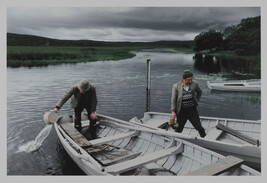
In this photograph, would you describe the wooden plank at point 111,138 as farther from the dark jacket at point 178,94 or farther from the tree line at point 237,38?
the tree line at point 237,38

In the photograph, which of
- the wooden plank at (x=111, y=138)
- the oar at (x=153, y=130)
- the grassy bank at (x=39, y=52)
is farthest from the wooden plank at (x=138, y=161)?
the grassy bank at (x=39, y=52)

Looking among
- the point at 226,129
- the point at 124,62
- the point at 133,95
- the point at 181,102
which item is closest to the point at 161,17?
the point at 181,102

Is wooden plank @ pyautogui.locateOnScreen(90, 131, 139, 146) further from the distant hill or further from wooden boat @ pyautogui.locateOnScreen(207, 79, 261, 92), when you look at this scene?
wooden boat @ pyautogui.locateOnScreen(207, 79, 261, 92)

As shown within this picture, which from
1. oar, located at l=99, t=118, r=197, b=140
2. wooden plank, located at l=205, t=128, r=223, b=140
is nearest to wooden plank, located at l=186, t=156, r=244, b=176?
oar, located at l=99, t=118, r=197, b=140

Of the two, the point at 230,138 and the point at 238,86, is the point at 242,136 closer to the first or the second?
the point at 230,138

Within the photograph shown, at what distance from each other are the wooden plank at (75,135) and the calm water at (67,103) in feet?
1.82

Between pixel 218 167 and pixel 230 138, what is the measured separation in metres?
1.81

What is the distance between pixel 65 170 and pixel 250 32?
4.42 meters

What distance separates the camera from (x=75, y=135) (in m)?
5.08

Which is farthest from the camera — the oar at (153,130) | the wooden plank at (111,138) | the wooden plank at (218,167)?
the wooden plank at (111,138)

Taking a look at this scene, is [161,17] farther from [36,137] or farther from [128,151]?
[36,137]

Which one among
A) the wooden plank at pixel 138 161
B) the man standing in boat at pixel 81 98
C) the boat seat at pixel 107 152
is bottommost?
the boat seat at pixel 107 152

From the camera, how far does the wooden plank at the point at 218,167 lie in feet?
11.7

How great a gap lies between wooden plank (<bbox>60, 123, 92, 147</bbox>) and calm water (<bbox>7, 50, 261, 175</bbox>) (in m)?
0.56
